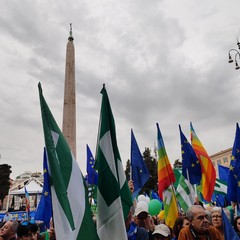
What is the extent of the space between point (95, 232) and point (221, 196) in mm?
9605

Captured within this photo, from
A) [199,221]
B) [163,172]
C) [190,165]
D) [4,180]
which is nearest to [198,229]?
[199,221]

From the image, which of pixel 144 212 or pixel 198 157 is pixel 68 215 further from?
pixel 198 157

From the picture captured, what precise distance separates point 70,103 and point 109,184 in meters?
15.6

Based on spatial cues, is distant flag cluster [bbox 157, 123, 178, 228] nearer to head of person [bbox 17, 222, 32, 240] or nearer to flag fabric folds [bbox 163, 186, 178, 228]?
flag fabric folds [bbox 163, 186, 178, 228]

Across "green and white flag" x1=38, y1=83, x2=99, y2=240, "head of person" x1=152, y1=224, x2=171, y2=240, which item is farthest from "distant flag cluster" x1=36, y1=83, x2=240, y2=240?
"head of person" x1=152, y1=224, x2=171, y2=240

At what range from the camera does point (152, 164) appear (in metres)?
45.1

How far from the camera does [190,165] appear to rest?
7.70 m

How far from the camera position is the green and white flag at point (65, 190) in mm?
2176

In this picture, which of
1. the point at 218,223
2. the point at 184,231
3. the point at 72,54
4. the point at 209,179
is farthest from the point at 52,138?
the point at 72,54

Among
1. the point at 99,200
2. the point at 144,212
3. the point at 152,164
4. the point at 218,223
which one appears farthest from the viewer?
the point at 152,164

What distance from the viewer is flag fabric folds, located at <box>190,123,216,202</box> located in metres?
7.33

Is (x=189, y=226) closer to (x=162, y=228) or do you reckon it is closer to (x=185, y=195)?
(x=162, y=228)

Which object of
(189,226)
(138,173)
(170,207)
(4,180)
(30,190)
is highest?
(4,180)

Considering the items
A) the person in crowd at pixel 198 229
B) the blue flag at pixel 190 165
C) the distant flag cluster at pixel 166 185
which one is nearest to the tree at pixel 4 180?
the blue flag at pixel 190 165
